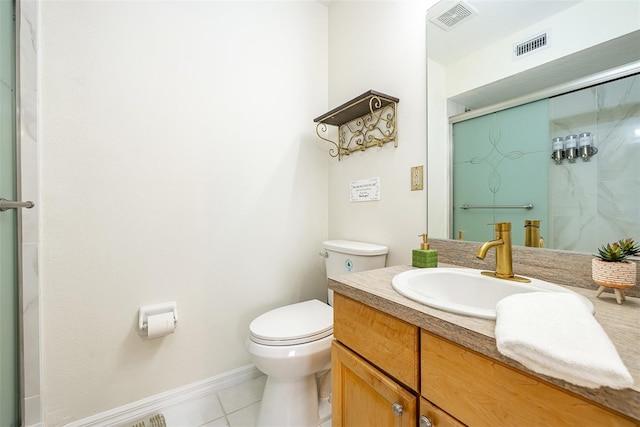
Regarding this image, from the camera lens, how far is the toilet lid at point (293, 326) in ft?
3.54

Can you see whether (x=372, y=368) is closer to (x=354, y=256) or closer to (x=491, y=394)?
(x=491, y=394)

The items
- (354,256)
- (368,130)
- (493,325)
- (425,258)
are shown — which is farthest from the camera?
(368,130)

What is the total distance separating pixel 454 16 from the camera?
108 centimetres

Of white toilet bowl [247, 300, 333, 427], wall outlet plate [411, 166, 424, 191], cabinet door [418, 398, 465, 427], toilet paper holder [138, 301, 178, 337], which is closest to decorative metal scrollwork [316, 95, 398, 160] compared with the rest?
wall outlet plate [411, 166, 424, 191]

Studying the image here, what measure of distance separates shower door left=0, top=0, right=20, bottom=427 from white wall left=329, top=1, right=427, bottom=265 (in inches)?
58.4

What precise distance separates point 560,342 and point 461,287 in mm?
491

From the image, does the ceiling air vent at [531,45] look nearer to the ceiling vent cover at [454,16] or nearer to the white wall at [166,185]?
the ceiling vent cover at [454,16]

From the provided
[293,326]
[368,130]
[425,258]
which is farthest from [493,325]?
[368,130]

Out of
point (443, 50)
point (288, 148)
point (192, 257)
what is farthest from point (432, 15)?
point (192, 257)

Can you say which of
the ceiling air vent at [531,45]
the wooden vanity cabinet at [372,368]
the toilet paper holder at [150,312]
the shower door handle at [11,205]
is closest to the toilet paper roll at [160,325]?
the toilet paper holder at [150,312]

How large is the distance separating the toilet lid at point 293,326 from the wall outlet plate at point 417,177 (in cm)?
75

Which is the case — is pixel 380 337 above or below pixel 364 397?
above

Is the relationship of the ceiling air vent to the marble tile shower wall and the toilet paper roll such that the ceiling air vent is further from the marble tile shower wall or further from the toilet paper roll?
the toilet paper roll

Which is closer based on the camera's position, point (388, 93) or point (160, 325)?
point (160, 325)
